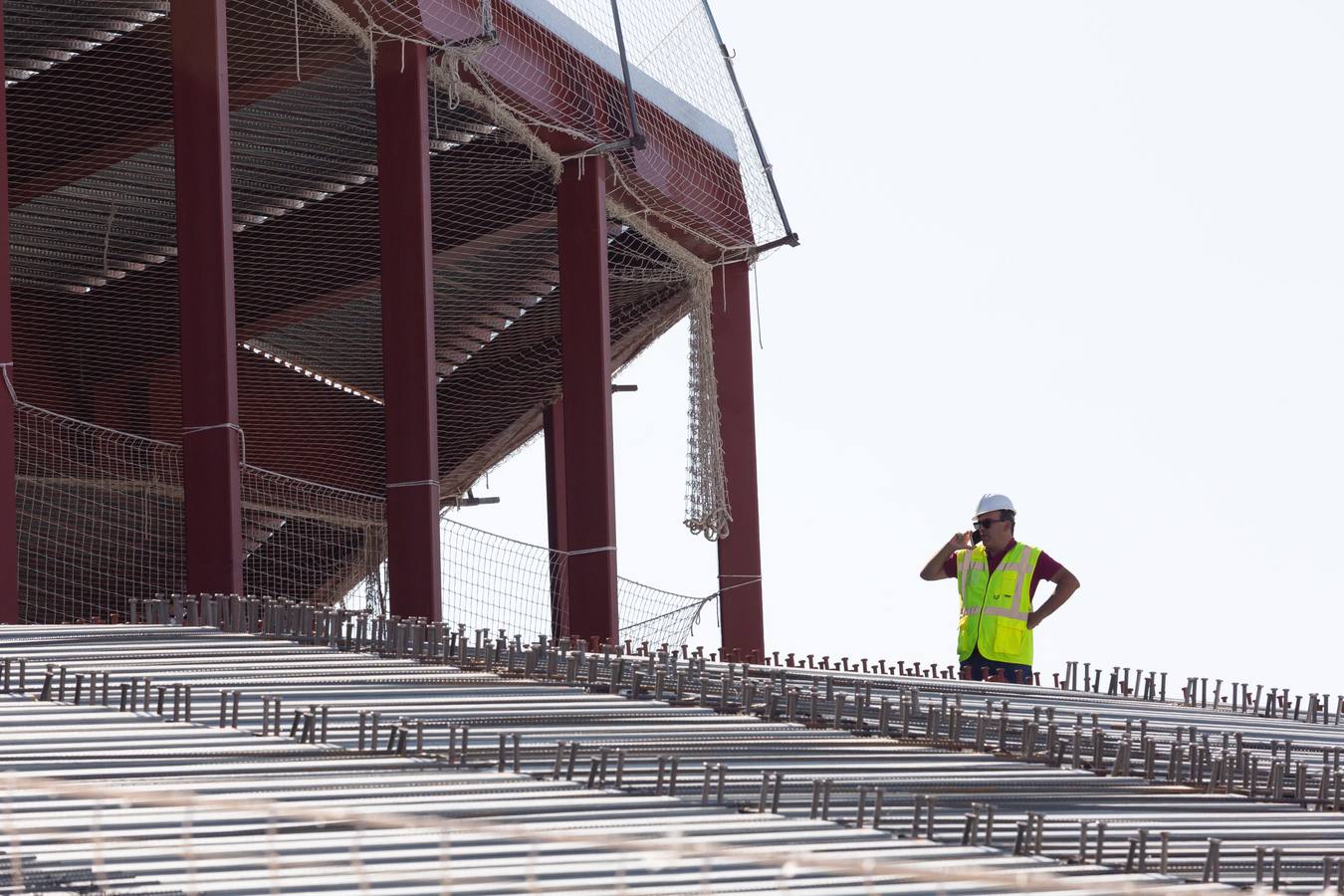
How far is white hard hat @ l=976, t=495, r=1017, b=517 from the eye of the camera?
1134 cm

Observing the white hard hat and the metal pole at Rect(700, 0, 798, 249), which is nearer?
the white hard hat

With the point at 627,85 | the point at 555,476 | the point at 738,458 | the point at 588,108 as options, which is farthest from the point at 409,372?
the point at 555,476

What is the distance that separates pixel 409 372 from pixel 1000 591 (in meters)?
5.14

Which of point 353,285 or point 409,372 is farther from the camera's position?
point 353,285

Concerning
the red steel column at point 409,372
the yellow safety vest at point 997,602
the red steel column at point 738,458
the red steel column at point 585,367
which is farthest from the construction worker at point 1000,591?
the red steel column at point 738,458

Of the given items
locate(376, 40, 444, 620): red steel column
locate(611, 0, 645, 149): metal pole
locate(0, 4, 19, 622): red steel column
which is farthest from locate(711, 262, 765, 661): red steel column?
locate(0, 4, 19, 622): red steel column

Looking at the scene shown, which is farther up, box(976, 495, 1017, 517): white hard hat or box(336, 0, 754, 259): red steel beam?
box(336, 0, 754, 259): red steel beam

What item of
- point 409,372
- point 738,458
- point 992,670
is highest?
point 409,372

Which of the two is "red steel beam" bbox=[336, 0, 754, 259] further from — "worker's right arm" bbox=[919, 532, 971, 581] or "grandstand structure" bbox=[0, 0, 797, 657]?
"worker's right arm" bbox=[919, 532, 971, 581]

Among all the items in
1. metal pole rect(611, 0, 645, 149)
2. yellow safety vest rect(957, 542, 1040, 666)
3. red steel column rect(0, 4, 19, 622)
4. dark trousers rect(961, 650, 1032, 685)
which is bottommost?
dark trousers rect(961, 650, 1032, 685)

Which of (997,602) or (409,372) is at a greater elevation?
(409,372)

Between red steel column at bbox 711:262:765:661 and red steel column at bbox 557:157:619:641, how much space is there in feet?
8.50

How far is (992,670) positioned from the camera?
11.4m

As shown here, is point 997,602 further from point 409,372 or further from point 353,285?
point 353,285
